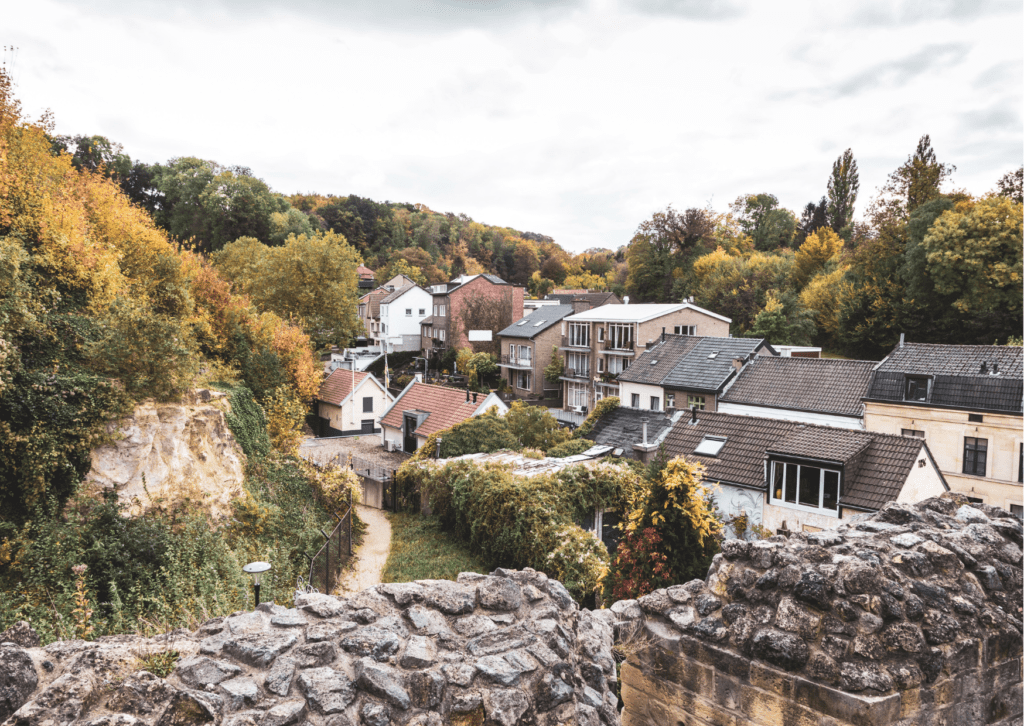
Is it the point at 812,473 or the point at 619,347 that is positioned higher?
the point at 619,347

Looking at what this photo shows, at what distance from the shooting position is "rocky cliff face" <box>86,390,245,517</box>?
10414 mm

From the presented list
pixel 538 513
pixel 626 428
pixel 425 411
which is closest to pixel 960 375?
pixel 626 428

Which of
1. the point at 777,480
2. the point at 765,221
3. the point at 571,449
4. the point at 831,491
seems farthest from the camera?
the point at 765,221

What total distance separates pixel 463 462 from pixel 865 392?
52.2ft

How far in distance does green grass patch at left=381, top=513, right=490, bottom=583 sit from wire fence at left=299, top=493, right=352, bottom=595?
1036 mm

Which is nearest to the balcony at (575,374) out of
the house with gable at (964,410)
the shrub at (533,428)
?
the shrub at (533,428)

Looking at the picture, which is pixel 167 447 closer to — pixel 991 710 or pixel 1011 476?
pixel 991 710

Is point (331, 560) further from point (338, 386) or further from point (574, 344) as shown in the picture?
point (574, 344)

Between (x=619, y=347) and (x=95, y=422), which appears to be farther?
(x=619, y=347)

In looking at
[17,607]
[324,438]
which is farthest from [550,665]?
[324,438]

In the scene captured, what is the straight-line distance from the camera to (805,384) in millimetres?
23906

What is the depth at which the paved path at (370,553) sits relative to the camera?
12.9 m

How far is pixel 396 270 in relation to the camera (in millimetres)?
69375

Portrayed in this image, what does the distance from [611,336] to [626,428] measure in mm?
15454
